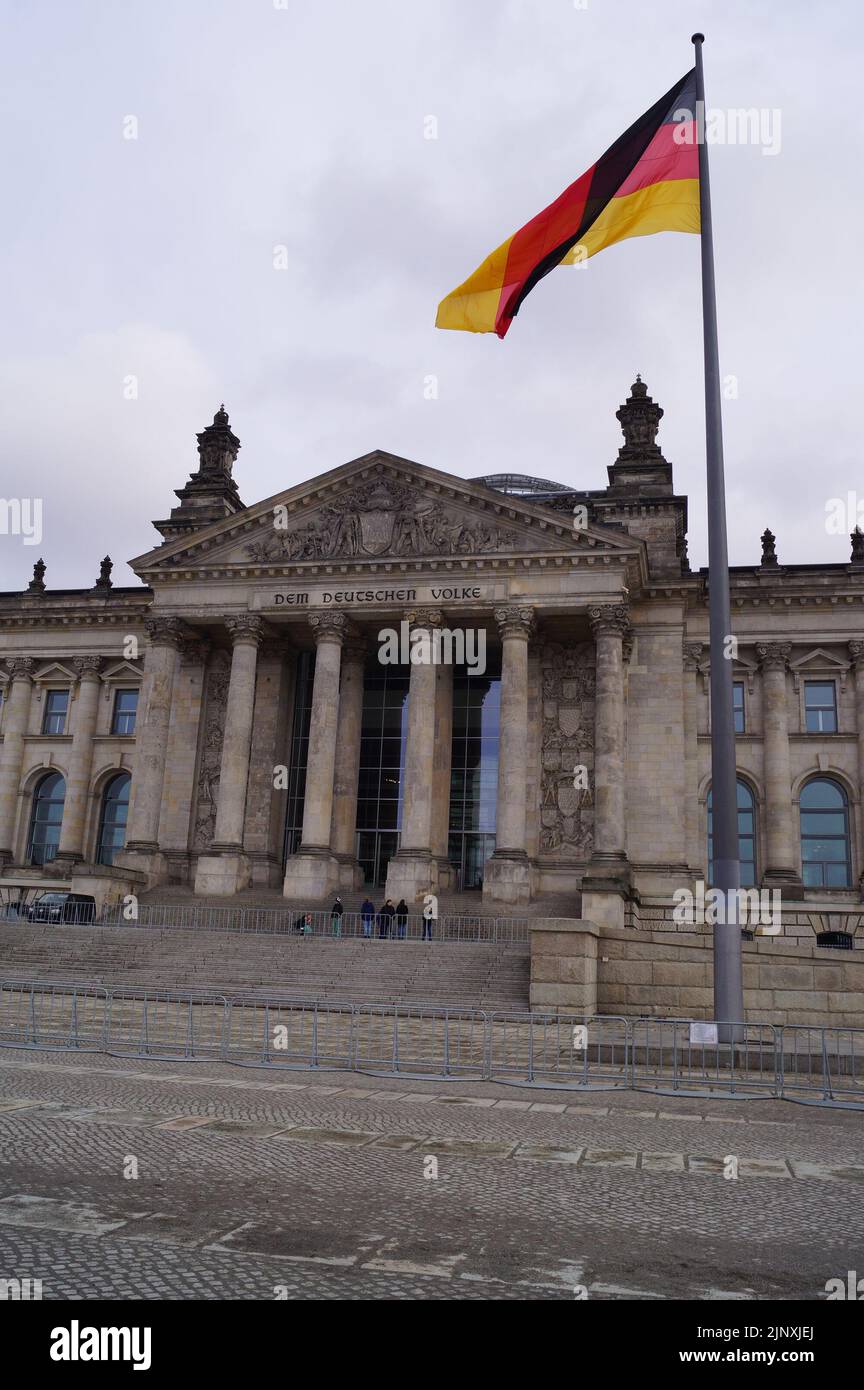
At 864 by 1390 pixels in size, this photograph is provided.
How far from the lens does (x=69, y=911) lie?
38.9 meters

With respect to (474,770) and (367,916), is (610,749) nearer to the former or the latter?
(474,770)

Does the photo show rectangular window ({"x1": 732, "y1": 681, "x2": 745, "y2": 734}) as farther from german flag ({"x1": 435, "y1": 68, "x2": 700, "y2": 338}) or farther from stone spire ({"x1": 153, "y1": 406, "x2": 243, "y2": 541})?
german flag ({"x1": 435, "y1": 68, "x2": 700, "y2": 338})

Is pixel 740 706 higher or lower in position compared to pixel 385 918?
higher

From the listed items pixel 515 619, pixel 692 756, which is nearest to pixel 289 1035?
pixel 515 619

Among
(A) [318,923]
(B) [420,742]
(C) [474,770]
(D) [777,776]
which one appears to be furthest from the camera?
(C) [474,770]

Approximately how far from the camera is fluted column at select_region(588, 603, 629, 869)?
4009 centimetres

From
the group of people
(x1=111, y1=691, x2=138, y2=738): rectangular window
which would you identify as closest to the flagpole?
the group of people

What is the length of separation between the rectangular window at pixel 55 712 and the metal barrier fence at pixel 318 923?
1744cm

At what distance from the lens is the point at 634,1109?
564 inches

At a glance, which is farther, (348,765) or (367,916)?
(348,765)

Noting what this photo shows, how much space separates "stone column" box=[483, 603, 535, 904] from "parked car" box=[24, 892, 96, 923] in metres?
14.2

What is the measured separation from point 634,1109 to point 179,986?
18397mm

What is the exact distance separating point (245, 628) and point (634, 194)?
27.9 metres

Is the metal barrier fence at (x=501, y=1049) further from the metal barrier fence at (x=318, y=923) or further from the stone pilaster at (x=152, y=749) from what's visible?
the stone pilaster at (x=152, y=749)
